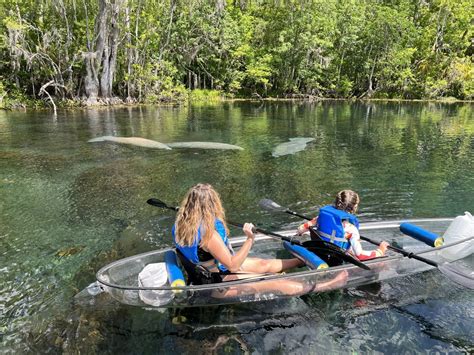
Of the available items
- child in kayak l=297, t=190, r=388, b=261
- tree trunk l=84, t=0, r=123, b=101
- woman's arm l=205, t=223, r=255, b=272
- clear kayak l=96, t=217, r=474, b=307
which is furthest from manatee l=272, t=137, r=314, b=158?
tree trunk l=84, t=0, r=123, b=101

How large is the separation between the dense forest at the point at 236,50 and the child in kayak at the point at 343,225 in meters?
30.6

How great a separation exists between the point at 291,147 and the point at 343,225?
11.6 metres

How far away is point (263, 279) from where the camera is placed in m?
4.70

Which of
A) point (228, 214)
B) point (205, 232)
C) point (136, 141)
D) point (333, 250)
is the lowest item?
point (228, 214)

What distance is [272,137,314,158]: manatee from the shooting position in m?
15.8

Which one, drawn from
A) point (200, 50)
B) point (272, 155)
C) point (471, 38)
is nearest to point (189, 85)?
point (200, 50)

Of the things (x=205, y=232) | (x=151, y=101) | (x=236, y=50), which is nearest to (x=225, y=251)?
(x=205, y=232)

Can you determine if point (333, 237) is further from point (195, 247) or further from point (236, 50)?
point (236, 50)

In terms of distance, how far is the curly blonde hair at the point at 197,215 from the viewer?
4410 mm

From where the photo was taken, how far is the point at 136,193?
10.3 meters

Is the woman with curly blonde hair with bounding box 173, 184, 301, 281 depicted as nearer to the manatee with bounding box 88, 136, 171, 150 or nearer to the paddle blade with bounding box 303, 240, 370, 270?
the paddle blade with bounding box 303, 240, 370, 270

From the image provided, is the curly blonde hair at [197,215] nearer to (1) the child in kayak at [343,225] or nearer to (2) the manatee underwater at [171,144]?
(1) the child in kayak at [343,225]

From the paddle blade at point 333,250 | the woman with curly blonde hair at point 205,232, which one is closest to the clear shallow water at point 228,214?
the paddle blade at point 333,250

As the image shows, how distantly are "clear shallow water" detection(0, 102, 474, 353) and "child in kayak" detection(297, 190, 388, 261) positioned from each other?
66 centimetres
